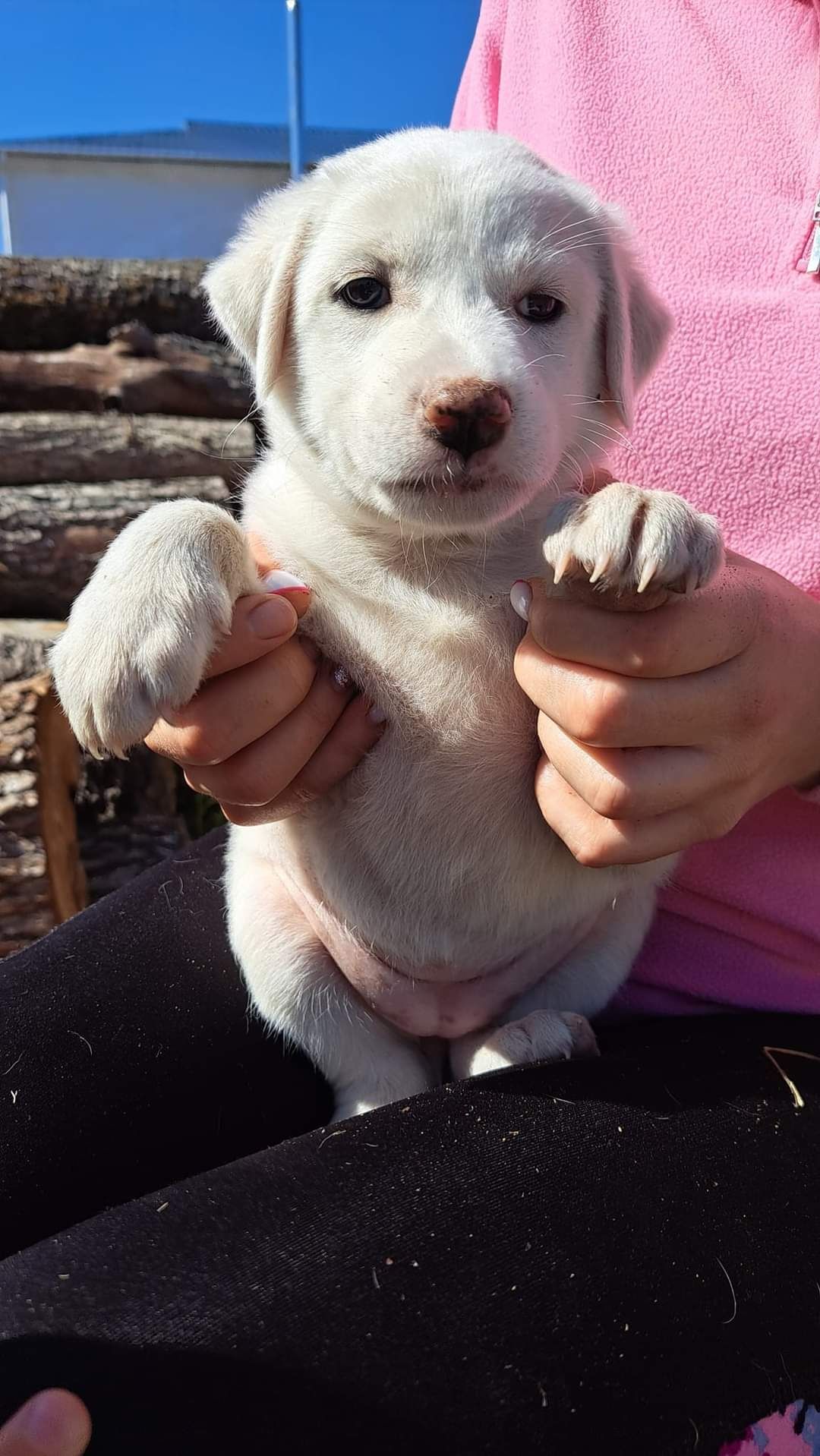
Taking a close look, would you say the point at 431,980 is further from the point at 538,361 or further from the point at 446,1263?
the point at 538,361

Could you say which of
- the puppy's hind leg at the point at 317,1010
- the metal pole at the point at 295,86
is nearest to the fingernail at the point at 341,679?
the puppy's hind leg at the point at 317,1010

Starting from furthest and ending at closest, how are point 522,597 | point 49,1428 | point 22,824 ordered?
→ 1. point 22,824
2. point 522,597
3. point 49,1428

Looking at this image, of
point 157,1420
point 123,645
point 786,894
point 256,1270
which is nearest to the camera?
Result: point 157,1420

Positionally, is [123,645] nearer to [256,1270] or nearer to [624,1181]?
[256,1270]

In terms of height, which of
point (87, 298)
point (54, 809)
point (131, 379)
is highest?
point (87, 298)

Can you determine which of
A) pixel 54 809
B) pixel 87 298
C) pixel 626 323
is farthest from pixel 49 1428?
pixel 87 298

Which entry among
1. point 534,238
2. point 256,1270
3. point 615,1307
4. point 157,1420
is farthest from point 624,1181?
point 534,238

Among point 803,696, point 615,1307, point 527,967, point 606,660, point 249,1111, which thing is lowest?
point 249,1111
